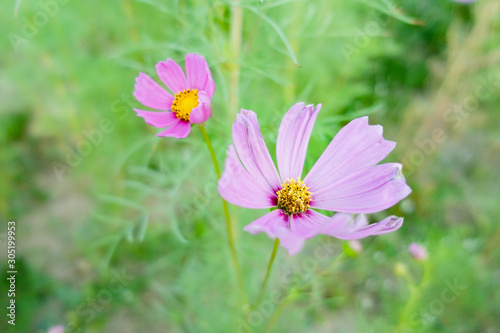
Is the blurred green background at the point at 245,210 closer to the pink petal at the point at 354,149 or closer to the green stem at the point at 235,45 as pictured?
the green stem at the point at 235,45

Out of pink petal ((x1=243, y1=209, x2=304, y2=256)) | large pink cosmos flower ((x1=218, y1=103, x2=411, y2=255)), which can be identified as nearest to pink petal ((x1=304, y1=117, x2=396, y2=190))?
large pink cosmos flower ((x1=218, y1=103, x2=411, y2=255))

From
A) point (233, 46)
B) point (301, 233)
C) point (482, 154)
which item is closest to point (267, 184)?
point (301, 233)

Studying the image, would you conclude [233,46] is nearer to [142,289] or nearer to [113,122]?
[113,122]

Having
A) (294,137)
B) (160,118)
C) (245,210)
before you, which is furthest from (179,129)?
(245,210)

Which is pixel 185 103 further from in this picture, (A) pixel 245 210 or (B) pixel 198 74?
(A) pixel 245 210

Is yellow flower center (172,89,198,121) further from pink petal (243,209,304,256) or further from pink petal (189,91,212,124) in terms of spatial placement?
pink petal (243,209,304,256)

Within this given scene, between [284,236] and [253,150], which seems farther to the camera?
[253,150]
